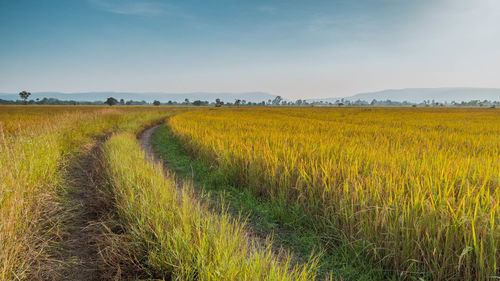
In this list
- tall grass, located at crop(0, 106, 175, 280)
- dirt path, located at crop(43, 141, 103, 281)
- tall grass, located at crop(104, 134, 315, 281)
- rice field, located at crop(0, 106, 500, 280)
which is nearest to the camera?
tall grass, located at crop(104, 134, 315, 281)

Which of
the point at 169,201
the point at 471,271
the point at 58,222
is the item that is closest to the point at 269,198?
the point at 169,201

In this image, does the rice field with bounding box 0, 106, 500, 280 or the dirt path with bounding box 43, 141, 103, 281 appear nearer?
the rice field with bounding box 0, 106, 500, 280

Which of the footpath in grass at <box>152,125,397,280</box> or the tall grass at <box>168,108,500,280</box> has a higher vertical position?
the tall grass at <box>168,108,500,280</box>

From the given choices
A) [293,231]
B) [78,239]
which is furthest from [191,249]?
[78,239]

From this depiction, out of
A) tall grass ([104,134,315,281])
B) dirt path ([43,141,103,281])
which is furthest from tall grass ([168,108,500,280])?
dirt path ([43,141,103,281])

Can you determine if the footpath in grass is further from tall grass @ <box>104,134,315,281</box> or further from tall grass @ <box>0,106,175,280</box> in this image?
tall grass @ <box>0,106,175,280</box>

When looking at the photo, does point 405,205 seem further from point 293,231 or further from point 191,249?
point 191,249

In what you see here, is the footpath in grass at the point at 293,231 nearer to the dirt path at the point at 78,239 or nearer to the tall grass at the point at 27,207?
the dirt path at the point at 78,239

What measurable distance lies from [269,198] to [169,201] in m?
2.14

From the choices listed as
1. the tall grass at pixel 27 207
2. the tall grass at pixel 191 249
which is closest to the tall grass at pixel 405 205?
the tall grass at pixel 191 249

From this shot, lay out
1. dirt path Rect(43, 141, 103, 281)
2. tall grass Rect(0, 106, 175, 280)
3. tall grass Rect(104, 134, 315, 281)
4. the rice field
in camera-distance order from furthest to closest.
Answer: dirt path Rect(43, 141, 103, 281), tall grass Rect(0, 106, 175, 280), the rice field, tall grass Rect(104, 134, 315, 281)

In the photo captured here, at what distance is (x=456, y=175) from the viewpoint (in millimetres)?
3270

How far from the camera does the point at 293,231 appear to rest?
3.93 m

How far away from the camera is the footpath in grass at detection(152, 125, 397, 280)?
A: 9.63ft
